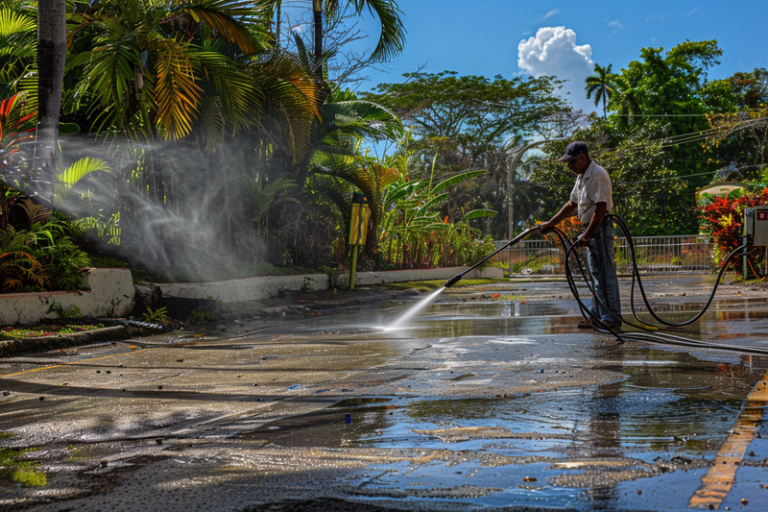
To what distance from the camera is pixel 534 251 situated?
3809 centimetres

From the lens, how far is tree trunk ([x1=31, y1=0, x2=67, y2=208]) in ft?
33.0

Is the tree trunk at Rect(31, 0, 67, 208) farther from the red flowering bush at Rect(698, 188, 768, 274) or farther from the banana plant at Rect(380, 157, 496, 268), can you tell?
the red flowering bush at Rect(698, 188, 768, 274)

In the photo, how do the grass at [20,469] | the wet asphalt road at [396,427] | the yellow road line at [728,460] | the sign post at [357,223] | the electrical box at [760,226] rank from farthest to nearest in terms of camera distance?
1. the sign post at [357,223]
2. the electrical box at [760,226]
3. the grass at [20,469]
4. the wet asphalt road at [396,427]
5. the yellow road line at [728,460]

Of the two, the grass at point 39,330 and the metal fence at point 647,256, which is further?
the metal fence at point 647,256

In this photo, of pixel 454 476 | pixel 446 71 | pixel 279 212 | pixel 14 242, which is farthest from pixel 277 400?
pixel 446 71

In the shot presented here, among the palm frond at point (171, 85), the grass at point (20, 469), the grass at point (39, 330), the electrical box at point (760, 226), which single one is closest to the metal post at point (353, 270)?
the palm frond at point (171, 85)

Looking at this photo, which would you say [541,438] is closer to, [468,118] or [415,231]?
[415,231]

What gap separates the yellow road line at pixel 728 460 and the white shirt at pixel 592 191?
374cm

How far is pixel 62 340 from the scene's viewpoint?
27.2 feet

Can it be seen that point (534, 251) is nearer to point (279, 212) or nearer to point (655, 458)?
point (279, 212)

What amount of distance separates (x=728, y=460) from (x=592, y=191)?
5.02 meters

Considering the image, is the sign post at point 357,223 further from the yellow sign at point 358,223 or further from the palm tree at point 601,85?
the palm tree at point 601,85

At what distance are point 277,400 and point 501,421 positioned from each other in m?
1.60

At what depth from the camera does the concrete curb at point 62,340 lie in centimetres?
767
